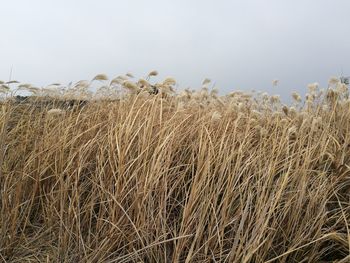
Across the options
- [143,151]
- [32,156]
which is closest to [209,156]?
[143,151]

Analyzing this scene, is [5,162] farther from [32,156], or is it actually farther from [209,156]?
[209,156]

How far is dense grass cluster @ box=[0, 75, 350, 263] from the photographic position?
1.99m

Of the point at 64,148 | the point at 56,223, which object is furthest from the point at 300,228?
the point at 64,148

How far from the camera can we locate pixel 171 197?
2309 millimetres

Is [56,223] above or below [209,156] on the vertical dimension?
below

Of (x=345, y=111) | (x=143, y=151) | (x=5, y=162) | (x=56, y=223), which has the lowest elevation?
(x=56, y=223)

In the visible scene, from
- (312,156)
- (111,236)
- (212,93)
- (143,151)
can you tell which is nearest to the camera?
(111,236)

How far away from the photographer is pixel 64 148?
2602 mm

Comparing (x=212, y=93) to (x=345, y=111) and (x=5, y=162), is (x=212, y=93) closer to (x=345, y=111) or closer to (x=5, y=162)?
(x=345, y=111)

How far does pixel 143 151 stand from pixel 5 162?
0.98 metres

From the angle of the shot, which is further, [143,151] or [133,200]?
[143,151]

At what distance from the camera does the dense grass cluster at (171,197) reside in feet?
6.53

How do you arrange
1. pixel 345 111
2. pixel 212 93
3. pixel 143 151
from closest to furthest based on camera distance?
1. pixel 143 151
2. pixel 345 111
3. pixel 212 93

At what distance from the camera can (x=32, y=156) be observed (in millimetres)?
2598
